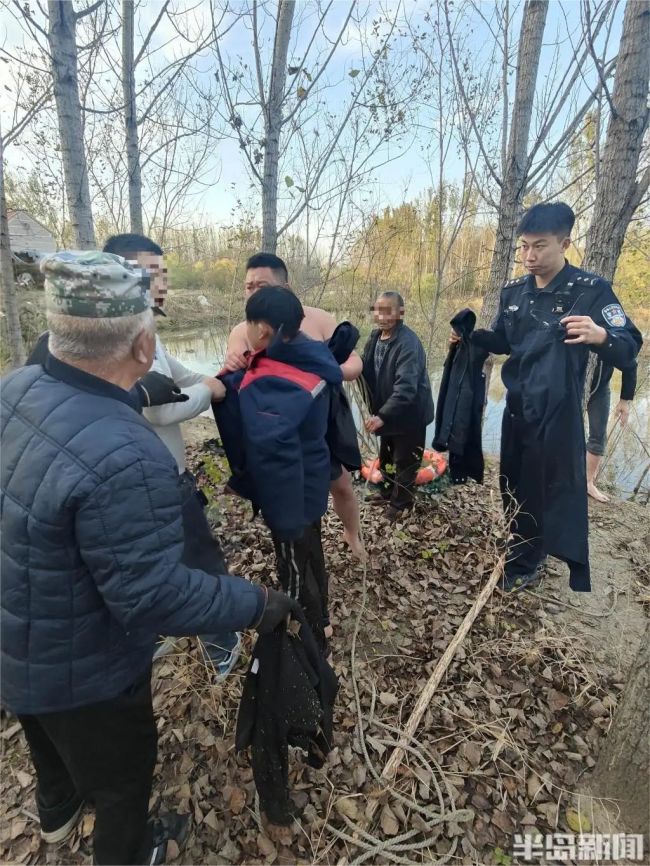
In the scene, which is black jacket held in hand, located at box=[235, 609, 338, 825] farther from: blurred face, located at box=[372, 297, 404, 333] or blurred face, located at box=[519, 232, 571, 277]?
blurred face, located at box=[372, 297, 404, 333]

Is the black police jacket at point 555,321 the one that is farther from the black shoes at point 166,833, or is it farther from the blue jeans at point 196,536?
the black shoes at point 166,833

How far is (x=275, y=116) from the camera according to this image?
3615 millimetres

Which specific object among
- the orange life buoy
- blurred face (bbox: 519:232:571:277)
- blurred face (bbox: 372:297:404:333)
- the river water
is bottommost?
the river water

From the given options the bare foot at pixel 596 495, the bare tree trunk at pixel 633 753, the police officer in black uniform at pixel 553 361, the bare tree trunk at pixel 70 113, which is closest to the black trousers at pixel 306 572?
the bare tree trunk at pixel 633 753

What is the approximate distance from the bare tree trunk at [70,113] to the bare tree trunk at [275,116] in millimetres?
1465

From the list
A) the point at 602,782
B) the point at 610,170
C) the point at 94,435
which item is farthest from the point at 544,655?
the point at 610,170

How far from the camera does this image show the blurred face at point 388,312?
3.65m

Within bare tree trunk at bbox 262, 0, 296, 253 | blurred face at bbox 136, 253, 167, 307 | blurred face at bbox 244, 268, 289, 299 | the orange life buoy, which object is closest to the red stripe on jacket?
blurred face at bbox 136, 253, 167, 307

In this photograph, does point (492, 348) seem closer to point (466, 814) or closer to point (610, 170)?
point (610, 170)

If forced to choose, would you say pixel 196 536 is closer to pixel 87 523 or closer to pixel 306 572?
pixel 306 572

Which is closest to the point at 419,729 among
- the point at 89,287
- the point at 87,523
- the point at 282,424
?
the point at 282,424

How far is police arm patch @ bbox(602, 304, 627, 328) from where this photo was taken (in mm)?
2326

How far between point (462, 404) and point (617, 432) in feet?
15.5

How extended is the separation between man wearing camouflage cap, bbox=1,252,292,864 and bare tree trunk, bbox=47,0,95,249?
234 cm
